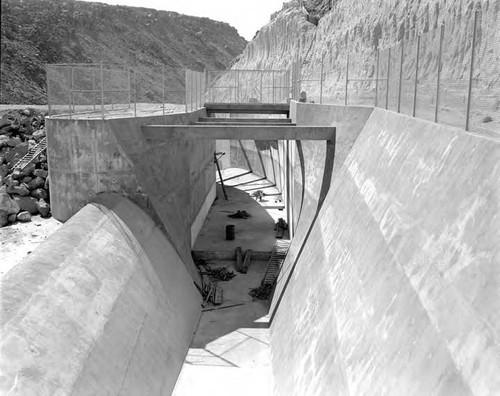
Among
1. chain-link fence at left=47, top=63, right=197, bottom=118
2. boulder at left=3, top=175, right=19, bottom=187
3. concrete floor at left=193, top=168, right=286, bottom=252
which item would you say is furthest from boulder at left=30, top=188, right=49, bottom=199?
concrete floor at left=193, top=168, right=286, bottom=252

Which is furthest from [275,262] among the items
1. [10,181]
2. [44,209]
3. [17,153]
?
[17,153]

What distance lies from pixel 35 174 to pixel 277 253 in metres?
10.4

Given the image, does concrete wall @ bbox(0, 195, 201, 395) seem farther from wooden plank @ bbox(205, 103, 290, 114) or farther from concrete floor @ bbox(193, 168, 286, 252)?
wooden plank @ bbox(205, 103, 290, 114)

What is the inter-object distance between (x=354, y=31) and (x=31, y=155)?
121ft

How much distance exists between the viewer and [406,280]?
7.81 meters

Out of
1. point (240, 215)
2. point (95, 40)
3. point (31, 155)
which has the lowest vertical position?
point (240, 215)

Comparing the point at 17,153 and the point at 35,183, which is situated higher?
the point at 17,153

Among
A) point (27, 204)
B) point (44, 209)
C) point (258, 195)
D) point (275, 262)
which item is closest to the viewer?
point (44, 209)

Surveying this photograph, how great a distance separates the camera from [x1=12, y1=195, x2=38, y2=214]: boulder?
17531 millimetres

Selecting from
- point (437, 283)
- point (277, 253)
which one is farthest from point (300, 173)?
point (437, 283)

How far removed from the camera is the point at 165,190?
1877 cm

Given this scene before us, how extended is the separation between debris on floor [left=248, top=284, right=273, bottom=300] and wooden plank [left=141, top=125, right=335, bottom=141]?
233 inches

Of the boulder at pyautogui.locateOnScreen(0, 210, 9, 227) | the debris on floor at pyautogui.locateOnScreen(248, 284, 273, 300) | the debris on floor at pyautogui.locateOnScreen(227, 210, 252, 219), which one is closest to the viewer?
the boulder at pyautogui.locateOnScreen(0, 210, 9, 227)

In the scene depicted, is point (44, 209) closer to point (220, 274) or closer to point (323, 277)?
point (220, 274)
